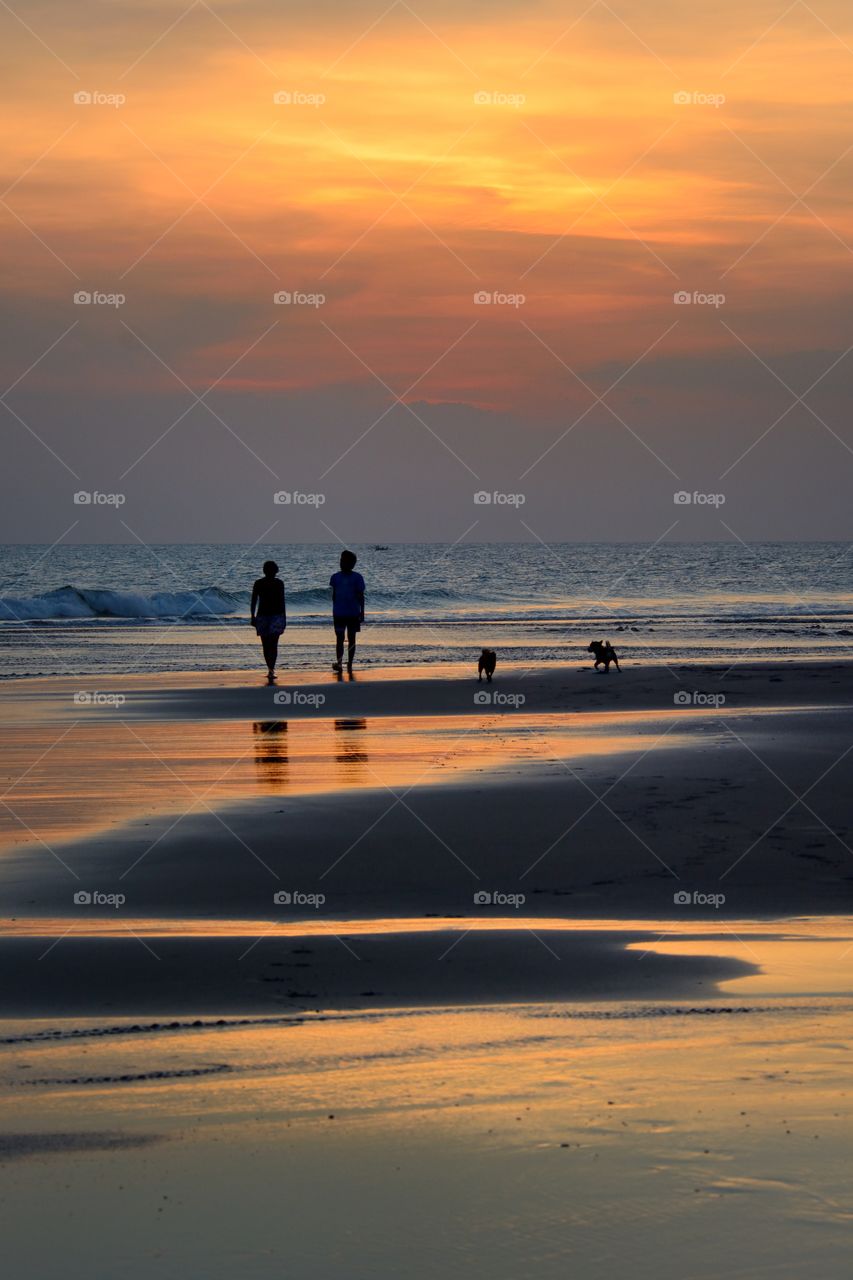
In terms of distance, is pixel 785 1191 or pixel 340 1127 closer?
pixel 785 1191

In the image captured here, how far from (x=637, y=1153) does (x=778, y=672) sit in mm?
21147

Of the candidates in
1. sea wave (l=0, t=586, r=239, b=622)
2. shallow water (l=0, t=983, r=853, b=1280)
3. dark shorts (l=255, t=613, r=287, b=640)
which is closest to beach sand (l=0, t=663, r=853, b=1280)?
shallow water (l=0, t=983, r=853, b=1280)

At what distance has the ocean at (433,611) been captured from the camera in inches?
1244

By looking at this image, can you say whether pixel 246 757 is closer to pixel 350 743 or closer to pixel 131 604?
pixel 350 743

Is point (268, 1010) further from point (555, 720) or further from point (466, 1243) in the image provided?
point (555, 720)

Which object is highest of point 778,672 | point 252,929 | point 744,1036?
point 778,672

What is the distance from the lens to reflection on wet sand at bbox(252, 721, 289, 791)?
41.1ft

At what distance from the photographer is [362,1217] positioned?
12.0 ft

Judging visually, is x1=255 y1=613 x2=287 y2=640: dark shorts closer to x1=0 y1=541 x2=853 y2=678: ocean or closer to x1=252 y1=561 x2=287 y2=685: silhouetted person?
x1=252 y1=561 x2=287 y2=685: silhouetted person

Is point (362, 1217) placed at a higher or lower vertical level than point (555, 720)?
lower

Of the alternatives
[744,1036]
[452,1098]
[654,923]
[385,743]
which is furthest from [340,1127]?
[385,743]

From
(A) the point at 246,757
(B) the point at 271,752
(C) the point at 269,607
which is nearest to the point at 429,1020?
(A) the point at 246,757

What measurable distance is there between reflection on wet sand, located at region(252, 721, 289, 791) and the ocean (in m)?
11.0

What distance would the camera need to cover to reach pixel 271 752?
568 inches
